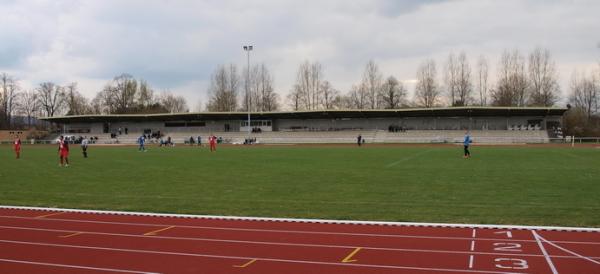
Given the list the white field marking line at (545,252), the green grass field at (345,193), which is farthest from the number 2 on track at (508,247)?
the green grass field at (345,193)

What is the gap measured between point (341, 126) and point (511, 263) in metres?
69.2

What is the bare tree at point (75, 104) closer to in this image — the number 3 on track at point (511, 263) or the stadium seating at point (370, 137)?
the stadium seating at point (370, 137)

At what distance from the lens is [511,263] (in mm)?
6785

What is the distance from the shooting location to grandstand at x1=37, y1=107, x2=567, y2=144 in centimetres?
6612

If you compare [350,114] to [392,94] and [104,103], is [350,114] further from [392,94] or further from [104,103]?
[104,103]

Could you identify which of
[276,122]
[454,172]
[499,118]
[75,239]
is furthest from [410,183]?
[276,122]

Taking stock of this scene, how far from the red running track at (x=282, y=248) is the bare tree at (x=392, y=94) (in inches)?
3222

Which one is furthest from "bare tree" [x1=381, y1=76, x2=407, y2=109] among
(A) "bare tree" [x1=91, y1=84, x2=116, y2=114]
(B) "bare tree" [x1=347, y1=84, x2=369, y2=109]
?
(A) "bare tree" [x1=91, y1=84, x2=116, y2=114]

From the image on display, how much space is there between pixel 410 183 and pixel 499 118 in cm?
5811

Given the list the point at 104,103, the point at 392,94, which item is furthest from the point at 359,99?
the point at 104,103

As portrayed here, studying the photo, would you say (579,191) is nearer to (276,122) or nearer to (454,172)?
(454,172)

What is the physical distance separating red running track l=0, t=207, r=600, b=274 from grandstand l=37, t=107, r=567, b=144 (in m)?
56.7

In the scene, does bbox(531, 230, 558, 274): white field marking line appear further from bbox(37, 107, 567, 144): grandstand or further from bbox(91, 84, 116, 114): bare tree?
bbox(91, 84, 116, 114): bare tree

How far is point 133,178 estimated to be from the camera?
771 inches
